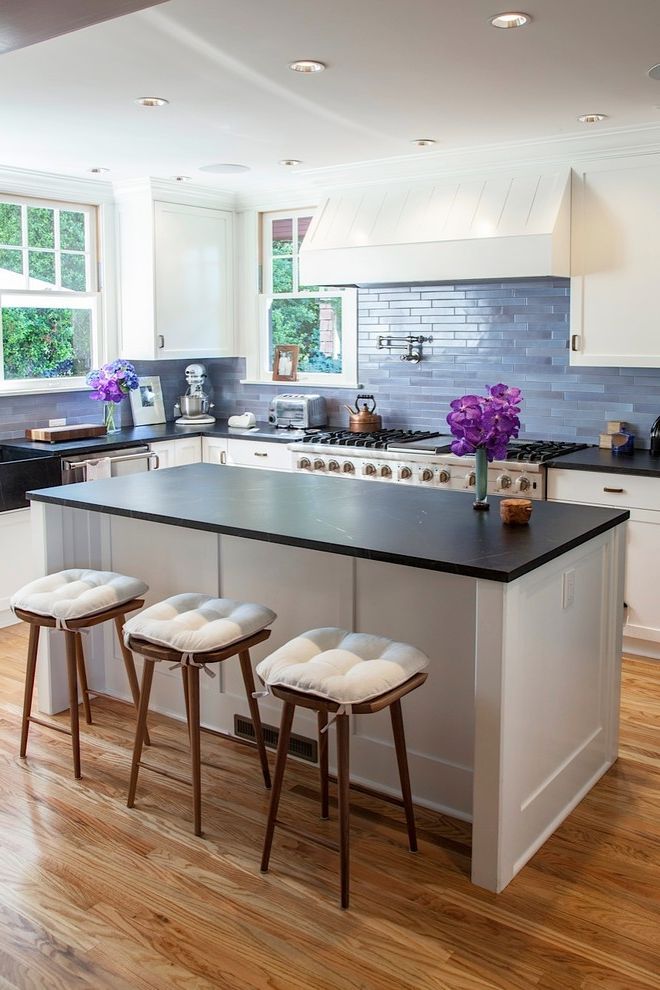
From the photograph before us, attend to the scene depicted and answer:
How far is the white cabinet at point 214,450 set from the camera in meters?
6.28

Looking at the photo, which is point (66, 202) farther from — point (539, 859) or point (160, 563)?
point (539, 859)

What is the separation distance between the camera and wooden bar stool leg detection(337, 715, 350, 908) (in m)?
2.60

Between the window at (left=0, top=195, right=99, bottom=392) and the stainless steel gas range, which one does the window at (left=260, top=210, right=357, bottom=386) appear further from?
the window at (left=0, top=195, right=99, bottom=392)

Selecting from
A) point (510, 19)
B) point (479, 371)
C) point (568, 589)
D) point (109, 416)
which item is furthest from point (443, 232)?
point (568, 589)

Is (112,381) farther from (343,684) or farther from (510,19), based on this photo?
(343,684)

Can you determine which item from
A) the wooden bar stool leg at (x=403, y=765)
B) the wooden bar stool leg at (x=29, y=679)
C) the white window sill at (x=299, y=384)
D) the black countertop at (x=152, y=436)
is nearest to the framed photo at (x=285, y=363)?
the white window sill at (x=299, y=384)

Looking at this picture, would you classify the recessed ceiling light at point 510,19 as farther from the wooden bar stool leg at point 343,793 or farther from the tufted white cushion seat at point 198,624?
the wooden bar stool leg at point 343,793

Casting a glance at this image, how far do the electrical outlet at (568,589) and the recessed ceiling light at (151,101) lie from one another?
264 centimetres

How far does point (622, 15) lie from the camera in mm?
3113

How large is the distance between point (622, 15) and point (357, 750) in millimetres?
2624

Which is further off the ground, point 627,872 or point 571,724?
point 571,724

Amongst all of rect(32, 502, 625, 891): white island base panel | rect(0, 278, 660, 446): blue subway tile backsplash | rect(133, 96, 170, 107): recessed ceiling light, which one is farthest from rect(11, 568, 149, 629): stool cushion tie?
rect(0, 278, 660, 446): blue subway tile backsplash

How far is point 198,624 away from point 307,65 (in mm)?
2159

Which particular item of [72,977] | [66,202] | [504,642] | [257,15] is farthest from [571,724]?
[66,202]
